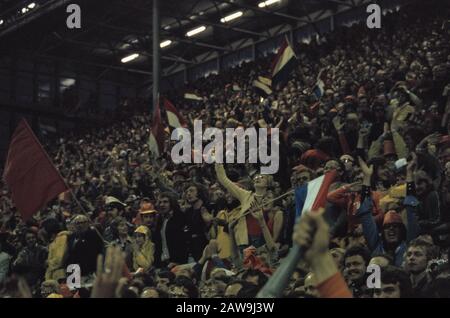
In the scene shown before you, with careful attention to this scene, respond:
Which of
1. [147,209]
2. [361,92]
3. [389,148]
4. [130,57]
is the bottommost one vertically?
[147,209]

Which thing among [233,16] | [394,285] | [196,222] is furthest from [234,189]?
[233,16]

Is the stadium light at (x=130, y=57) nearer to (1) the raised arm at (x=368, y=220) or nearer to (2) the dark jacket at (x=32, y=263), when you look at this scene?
(2) the dark jacket at (x=32, y=263)

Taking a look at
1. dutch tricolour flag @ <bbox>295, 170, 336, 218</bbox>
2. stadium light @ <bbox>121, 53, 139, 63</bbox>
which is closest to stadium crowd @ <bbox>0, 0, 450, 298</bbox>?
dutch tricolour flag @ <bbox>295, 170, 336, 218</bbox>

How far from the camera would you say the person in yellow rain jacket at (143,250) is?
30.2 feet

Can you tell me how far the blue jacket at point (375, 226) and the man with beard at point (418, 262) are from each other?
2.21 feet

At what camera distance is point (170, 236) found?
9.03m

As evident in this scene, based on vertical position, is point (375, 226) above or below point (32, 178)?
below

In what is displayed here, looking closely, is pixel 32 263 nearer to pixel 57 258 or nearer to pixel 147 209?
pixel 57 258

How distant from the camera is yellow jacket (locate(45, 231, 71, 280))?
1029 cm

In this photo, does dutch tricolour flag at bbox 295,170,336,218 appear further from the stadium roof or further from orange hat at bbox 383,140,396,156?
the stadium roof

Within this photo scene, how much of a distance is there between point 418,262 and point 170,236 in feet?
12.5

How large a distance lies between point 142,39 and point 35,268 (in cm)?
2133

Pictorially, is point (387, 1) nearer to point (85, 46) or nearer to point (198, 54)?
point (198, 54)
